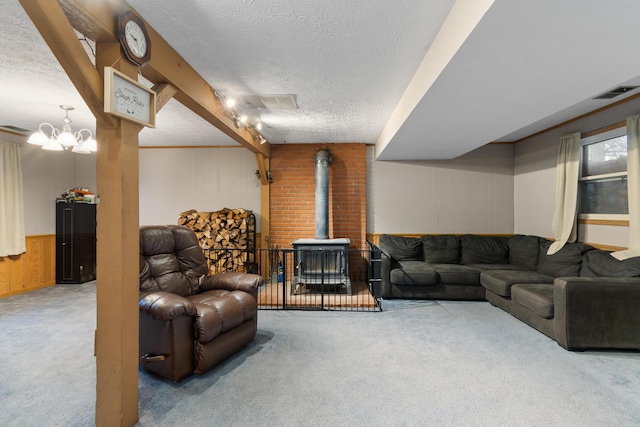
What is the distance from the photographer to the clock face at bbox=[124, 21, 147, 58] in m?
1.74

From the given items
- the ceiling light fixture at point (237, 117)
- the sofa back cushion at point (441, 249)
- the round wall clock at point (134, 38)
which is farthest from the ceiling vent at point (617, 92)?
the round wall clock at point (134, 38)

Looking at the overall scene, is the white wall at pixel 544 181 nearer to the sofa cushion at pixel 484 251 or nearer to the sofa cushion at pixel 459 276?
the sofa cushion at pixel 484 251

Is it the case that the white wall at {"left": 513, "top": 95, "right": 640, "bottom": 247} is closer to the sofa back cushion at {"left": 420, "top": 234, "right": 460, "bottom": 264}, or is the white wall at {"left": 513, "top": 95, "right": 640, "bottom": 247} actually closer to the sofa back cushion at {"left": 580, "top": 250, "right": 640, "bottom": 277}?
the sofa back cushion at {"left": 580, "top": 250, "right": 640, "bottom": 277}

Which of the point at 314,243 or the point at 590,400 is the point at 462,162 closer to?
the point at 314,243

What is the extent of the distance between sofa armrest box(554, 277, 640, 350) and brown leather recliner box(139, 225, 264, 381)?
292 cm

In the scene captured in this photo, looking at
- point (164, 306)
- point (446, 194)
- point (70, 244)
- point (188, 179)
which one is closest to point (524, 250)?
point (446, 194)

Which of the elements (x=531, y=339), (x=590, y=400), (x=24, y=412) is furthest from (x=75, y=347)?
(x=531, y=339)

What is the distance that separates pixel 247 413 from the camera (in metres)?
1.95

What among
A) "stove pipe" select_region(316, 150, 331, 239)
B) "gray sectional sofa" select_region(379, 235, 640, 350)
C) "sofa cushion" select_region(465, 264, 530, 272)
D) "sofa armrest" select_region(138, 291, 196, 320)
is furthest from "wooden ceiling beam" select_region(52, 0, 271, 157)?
"sofa cushion" select_region(465, 264, 530, 272)

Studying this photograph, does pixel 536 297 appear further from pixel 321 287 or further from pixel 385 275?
pixel 321 287

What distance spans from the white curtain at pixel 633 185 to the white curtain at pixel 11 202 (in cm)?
791

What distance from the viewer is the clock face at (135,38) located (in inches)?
68.5

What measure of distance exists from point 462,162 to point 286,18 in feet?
15.0

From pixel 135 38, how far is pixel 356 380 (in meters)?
2.69
